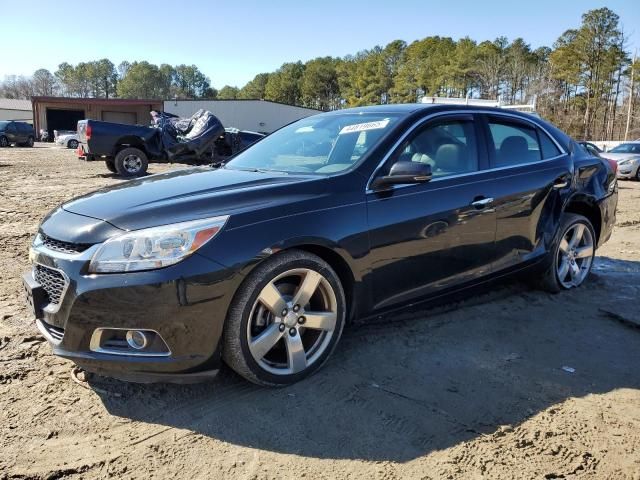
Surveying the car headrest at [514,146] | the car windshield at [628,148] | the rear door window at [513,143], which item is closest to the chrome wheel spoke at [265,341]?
the rear door window at [513,143]

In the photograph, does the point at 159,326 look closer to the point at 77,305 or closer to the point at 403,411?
the point at 77,305

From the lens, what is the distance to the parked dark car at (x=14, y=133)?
3531cm

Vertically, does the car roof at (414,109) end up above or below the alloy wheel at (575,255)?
above

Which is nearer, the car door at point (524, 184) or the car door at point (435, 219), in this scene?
the car door at point (435, 219)

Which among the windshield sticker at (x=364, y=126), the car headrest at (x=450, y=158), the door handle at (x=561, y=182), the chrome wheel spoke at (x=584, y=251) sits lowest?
the chrome wheel spoke at (x=584, y=251)

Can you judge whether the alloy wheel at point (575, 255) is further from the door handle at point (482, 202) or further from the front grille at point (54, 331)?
the front grille at point (54, 331)

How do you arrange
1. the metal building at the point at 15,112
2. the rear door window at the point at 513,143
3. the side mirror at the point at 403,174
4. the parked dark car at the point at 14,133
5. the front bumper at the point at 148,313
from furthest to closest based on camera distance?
the metal building at the point at 15,112 → the parked dark car at the point at 14,133 → the rear door window at the point at 513,143 → the side mirror at the point at 403,174 → the front bumper at the point at 148,313

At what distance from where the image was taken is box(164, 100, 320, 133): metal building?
160ft

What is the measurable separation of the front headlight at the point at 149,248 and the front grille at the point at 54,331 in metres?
0.41

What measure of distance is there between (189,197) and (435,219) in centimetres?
160

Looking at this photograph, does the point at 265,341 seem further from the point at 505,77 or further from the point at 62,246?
the point at 505,77

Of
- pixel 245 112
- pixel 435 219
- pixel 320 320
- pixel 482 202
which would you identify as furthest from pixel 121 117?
pixel 320 320

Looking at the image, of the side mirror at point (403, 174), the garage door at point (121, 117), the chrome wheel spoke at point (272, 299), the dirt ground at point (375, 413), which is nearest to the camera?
the dirt ground at point (375, 413)

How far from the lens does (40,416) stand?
269 cm
